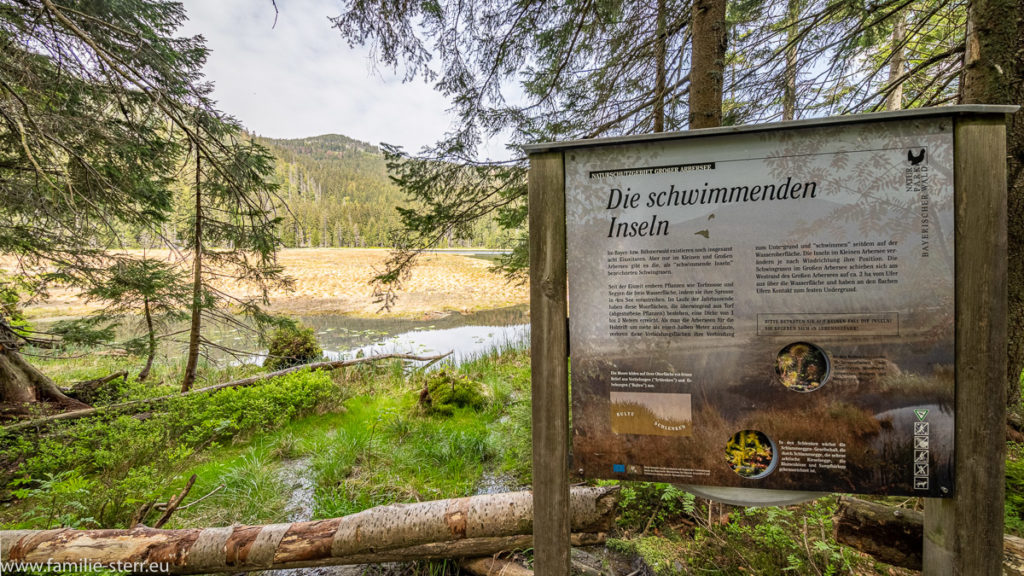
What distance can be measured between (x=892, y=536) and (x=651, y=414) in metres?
1.39

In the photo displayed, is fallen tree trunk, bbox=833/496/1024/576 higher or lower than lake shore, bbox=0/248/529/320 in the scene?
lower

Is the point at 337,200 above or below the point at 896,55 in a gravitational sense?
above

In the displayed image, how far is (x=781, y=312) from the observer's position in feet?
4.27

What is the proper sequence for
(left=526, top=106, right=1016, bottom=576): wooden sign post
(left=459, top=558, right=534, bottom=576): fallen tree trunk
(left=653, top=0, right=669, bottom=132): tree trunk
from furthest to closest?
(left=653, top=0, right=669, bottom=132): tree trunk
(left=459, top=558, right=534, bottom=576): fallen tree trunk
(left=526, top=106, right=1016, bottom=576): wooden sign post

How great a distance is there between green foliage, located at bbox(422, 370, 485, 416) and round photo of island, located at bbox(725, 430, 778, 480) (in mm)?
4119

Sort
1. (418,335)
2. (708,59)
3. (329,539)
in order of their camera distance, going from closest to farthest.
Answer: (329,539), (708,59), (418,335)

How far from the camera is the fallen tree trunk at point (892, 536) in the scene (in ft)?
5.37

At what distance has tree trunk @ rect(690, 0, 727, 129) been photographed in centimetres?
266

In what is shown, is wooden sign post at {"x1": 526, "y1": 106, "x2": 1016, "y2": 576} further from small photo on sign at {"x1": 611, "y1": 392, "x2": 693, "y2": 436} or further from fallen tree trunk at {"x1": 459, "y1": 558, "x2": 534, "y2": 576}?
fallen tree trunk at {"x1": 459, "y1": 558, "x2": 534, "y2": 576}

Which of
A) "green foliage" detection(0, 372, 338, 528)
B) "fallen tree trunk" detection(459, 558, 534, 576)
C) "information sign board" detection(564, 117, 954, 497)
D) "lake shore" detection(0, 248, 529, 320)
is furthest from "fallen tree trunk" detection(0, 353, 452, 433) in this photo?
"lake shore" detection(0, 248, 529, 320)

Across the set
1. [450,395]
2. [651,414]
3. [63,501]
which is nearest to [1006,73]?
[651,414]

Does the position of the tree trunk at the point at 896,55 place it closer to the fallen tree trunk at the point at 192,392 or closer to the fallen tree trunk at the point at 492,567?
the fallen tree trunk at the point at 492,567

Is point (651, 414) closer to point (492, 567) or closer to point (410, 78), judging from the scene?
point (492, 567)

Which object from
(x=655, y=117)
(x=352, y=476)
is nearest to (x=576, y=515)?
(x=352, y=476)
